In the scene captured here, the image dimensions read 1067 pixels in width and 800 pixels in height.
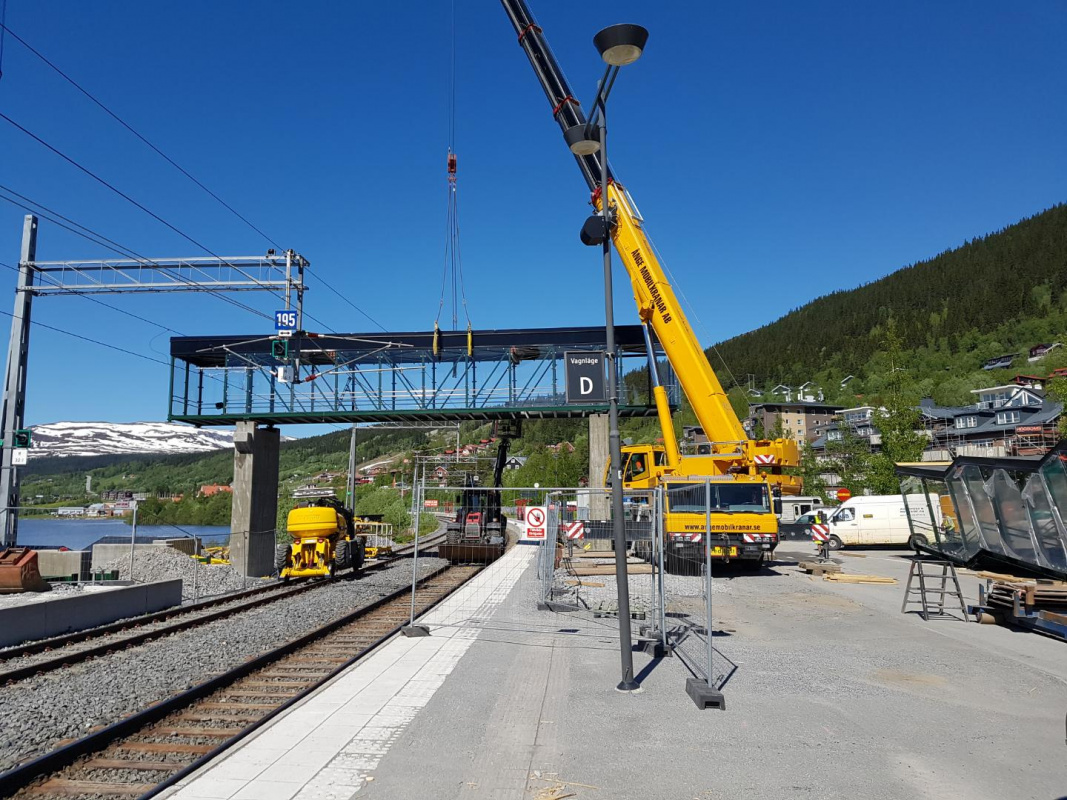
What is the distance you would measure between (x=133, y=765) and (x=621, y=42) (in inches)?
326

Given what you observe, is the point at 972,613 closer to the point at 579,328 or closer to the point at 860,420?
the point at 579,328

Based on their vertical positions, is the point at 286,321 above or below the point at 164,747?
above

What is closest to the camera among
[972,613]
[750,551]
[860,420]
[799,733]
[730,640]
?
[799,733]

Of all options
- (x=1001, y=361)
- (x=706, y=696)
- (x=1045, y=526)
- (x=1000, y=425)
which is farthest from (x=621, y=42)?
(x=1001, y=361)

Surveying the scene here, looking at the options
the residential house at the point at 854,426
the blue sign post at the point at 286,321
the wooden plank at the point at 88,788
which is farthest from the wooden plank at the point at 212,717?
the residential house at the point at 854,426

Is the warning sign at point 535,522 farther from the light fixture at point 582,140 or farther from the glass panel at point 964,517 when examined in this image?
the glass panel at point 964,517

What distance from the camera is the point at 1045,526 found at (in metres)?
13.1

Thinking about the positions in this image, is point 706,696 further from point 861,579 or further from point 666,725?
point 861,579

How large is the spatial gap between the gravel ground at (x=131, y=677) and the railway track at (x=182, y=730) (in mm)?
491

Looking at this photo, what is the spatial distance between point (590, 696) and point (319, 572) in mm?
13050

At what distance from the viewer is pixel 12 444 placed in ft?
65.2

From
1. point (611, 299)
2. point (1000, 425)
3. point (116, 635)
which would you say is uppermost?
point (1000, 425)

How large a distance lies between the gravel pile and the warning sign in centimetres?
1123

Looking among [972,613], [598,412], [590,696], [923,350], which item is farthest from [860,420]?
[590,696]
